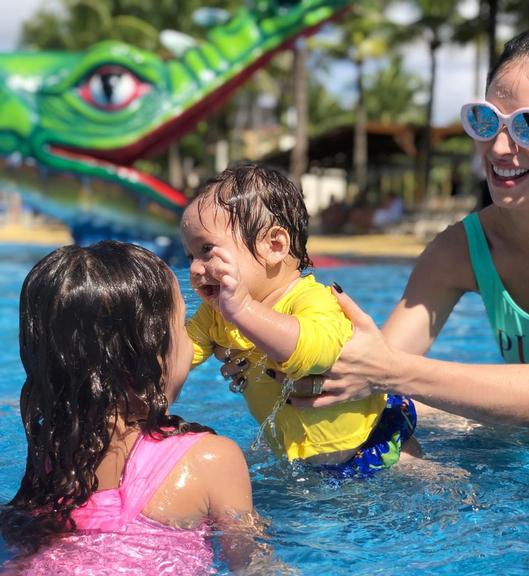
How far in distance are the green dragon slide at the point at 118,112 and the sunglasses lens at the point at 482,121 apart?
7.50 metres

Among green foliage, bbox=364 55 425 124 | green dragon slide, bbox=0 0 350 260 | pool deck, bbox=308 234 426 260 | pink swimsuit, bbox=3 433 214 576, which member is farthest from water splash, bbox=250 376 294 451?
green foliage, bbox=364 55 425 124

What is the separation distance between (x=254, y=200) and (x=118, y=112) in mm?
8172

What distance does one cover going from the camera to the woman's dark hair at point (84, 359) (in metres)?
1.90

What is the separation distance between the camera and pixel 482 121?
8.90 ft

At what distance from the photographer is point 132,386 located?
6.51ft

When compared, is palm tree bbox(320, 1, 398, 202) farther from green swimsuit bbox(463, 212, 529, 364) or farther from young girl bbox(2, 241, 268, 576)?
young girl bbox(2, 241, 268, 576)

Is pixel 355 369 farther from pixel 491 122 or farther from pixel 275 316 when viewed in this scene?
pixel 491 122

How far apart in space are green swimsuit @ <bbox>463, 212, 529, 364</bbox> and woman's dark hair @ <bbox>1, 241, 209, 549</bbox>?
1.42 m

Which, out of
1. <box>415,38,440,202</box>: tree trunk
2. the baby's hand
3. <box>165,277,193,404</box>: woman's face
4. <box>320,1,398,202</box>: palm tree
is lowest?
<box>165,277,193,404</box>: woman's face

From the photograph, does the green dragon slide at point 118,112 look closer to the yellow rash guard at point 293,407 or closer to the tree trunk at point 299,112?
the yellow rash guard at point 293,407

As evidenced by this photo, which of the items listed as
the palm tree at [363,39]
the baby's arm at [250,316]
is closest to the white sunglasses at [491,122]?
the baby's arm at [250,316]

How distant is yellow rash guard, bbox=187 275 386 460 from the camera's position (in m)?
2.46

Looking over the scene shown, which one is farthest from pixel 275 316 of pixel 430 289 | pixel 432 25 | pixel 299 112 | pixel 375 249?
pixel 432 25

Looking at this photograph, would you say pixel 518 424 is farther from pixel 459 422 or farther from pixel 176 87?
pixel 176 87
